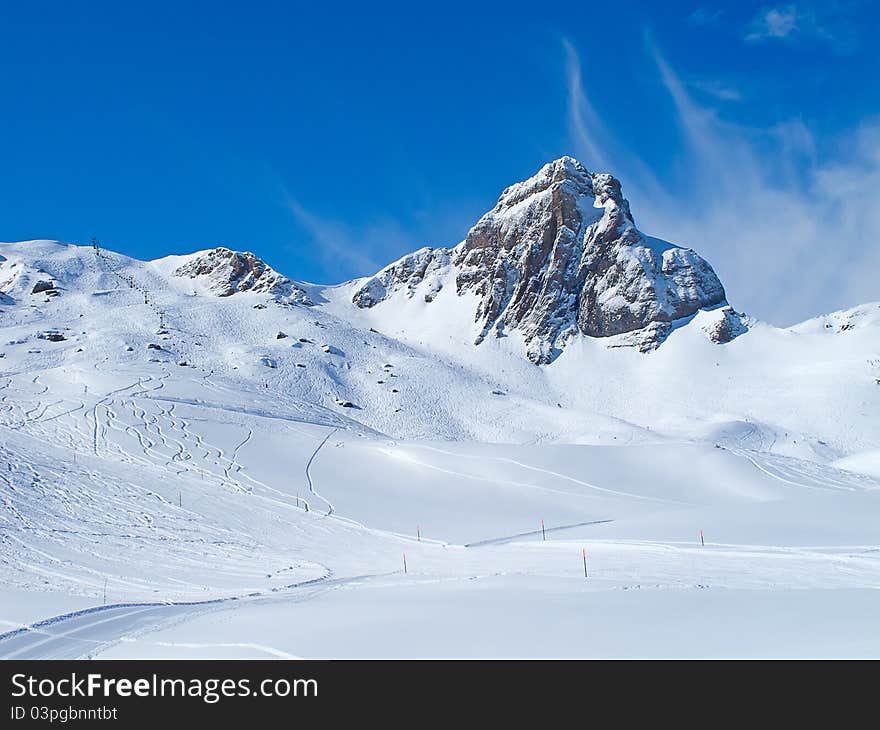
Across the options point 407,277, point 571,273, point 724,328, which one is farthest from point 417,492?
point 407,277

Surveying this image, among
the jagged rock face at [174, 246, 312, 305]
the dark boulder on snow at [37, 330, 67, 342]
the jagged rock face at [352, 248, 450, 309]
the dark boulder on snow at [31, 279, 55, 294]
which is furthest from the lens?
the jagged rock face at [352, 248, 450, 309]

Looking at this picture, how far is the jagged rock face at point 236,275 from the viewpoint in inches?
4139

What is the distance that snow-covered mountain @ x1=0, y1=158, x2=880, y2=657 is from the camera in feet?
36.0

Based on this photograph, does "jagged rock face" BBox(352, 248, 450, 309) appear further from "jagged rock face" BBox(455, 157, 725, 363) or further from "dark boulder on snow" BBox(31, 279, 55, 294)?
"dark boulder on snow" BBox(31, 279, 55, 294)

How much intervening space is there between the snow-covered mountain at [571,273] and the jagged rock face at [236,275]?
16.3 meters

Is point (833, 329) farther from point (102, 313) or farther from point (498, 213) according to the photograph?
point (102, 313)

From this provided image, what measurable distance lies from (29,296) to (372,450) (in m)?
76.2

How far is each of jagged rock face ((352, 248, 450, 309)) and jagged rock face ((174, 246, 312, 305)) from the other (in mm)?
14000

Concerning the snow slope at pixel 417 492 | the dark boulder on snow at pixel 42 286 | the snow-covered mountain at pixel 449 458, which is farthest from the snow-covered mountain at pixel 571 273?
the dark boulder on snow at pixel 42 286

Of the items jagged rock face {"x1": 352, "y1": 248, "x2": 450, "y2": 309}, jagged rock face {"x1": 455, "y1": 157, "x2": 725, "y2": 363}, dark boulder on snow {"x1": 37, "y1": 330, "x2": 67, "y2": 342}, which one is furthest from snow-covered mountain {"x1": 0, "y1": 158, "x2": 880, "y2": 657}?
jagged rock face {"x1": 352, "y1": 248, "x2": 450, "y2": 309}

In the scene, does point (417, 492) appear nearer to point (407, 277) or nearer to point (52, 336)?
point (52, 336)

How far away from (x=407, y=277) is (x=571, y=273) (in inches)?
1343

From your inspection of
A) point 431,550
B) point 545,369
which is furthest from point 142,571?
point 545,369

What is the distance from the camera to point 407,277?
12288 cm
